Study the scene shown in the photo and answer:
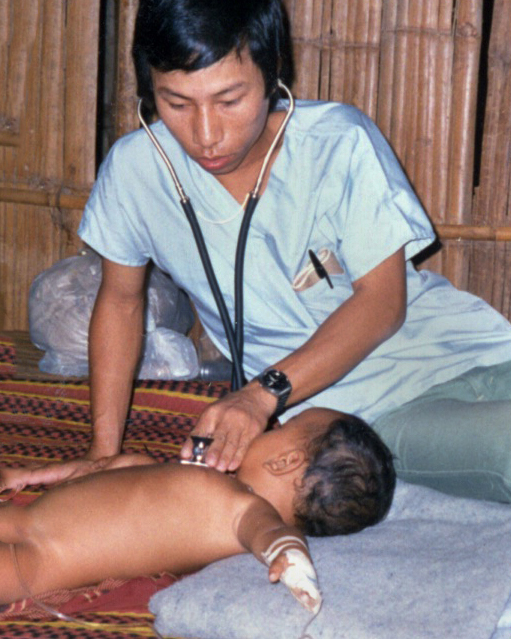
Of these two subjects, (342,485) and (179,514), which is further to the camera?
(342,485)

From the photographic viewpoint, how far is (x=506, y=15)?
2842mm

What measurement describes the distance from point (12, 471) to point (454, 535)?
892 millimetres

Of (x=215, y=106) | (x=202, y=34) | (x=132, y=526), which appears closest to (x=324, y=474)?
(x=132, y=526)

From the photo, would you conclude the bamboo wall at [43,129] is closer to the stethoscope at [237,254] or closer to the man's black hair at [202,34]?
the stethoscope at [237,254]

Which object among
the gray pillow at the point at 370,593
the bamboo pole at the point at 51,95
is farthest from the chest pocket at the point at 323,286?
the bamboo pole at the point at 51,95

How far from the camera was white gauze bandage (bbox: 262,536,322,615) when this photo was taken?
139cm

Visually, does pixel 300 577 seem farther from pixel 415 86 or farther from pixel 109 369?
pixel 415 86

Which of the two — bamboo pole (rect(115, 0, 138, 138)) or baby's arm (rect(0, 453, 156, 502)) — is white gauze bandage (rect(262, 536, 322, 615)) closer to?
baby's arm (rect(0, 453, 156, 502))

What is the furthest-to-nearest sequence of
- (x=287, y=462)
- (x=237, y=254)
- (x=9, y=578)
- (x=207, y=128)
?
(x=237, y=254), (x=287, y=462), (x=207, y=128), (x=9, y=578)

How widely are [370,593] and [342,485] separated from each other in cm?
23

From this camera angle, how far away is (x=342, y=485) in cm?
176

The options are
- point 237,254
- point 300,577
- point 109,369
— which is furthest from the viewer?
point 109,369

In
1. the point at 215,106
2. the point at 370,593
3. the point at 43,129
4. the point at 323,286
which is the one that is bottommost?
the point at 370,593

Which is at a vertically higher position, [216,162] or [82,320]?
[216,162]
